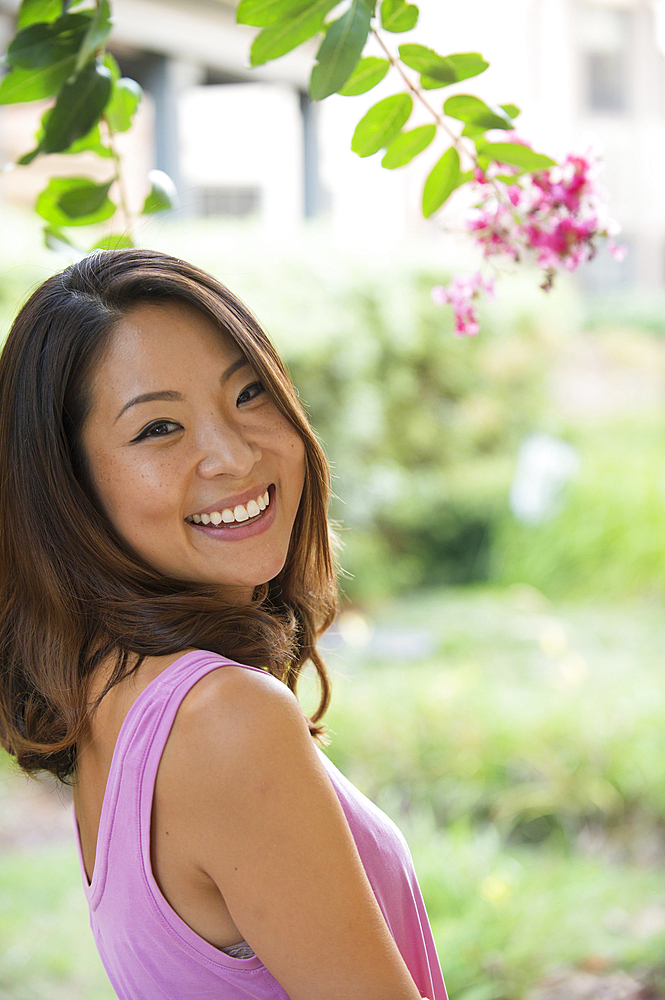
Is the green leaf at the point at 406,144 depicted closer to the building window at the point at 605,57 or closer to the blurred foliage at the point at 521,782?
Answer: the blurred foliage at the point at 521,782

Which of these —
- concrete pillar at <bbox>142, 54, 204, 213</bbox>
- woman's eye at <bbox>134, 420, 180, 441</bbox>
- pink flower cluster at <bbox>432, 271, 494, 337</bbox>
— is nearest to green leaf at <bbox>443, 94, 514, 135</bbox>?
pink flower cluster at <bbox>432, 271, 494, 337</bbox>

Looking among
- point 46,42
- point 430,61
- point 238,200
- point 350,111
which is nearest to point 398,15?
point 430,61

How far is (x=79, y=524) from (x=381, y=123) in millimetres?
649

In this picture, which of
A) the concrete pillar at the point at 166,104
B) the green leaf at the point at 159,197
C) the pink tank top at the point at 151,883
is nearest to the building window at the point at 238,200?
the concrete pillar at the point at 166,104

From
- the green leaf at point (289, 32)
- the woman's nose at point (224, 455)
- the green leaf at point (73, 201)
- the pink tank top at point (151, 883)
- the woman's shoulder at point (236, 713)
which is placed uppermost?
the green leaf at point (289, 32)

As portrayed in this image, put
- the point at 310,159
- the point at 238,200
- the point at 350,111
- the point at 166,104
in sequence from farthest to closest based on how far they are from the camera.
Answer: the point at 238,200
the point at 350,111
the point at 310,159
the point at 166,104

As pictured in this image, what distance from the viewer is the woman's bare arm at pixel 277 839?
0.91 m

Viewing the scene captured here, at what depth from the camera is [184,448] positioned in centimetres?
106

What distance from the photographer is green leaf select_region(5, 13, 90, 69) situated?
1277 mm

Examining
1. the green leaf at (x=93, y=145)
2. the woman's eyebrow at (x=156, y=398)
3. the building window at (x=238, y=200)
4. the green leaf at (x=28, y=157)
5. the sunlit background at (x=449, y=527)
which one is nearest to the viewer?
the woman's eyebrow at (x=156, y=398)

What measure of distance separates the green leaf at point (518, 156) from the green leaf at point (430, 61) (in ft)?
0.34

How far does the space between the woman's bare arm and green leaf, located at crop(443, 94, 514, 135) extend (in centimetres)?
73

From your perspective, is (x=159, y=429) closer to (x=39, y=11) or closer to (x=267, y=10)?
(x=267, y=10)

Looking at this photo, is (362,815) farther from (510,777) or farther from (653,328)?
(653,328)
